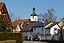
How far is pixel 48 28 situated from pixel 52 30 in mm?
2406

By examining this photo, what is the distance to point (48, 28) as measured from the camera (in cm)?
9950

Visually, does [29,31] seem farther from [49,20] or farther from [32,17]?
[32,17]

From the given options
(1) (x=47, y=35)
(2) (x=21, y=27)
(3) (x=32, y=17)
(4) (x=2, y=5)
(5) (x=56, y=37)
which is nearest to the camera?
(4) (x=2, y=5)

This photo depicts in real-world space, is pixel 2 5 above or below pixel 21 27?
above

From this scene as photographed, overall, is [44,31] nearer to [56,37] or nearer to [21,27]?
[56,37]

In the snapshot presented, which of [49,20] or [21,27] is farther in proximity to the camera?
[21,27]

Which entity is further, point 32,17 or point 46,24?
point 32,17

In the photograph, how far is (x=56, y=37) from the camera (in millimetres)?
87500

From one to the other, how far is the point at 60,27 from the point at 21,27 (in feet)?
105

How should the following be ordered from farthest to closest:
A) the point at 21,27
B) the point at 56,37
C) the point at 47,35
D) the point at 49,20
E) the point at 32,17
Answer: the point at 32,17, the point at 21,27, the point at 49,20, the point at 47,35, the point at 56,37

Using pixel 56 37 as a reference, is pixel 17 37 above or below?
above

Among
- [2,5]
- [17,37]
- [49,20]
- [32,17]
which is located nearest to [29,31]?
[49,20]

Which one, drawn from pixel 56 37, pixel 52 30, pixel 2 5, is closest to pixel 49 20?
pixel 52 30

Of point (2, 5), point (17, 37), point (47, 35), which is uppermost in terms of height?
point (2, 5)
